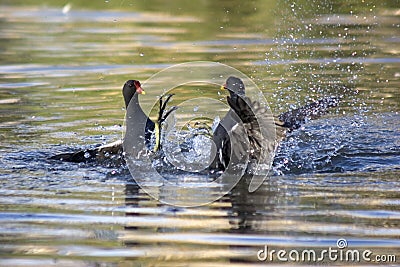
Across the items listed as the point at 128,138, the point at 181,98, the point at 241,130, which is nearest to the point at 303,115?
the point at 241,130

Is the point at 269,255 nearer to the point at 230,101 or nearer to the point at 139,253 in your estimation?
the point at 139,253

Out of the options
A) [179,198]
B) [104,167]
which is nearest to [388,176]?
[179,198]

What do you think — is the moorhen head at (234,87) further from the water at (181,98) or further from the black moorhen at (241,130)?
the water at (181,98)

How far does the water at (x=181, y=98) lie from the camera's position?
201 inches

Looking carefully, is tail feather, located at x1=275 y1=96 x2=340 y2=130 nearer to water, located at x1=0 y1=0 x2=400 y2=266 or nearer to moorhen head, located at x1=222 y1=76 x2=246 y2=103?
water, located at x1=0 y1=0 x2=400 y2=266

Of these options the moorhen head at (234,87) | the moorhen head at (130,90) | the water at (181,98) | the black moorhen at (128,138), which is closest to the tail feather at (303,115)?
the water at (181,98)

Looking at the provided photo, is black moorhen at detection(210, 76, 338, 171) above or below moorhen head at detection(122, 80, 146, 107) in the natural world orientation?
below

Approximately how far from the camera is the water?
509cm

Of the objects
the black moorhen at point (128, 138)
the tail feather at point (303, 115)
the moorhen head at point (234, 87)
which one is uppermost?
the moorhen head at point (234, 87)

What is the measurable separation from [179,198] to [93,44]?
721cm

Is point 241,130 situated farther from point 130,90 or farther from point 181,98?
point 181,98

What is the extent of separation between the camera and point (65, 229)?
5277 mm

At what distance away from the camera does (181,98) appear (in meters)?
9.38

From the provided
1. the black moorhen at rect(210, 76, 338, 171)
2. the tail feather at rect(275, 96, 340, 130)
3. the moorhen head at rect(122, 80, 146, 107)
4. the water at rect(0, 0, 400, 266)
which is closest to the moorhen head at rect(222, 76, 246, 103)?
the black moorhen at rect(210, 76, 338, 171)
